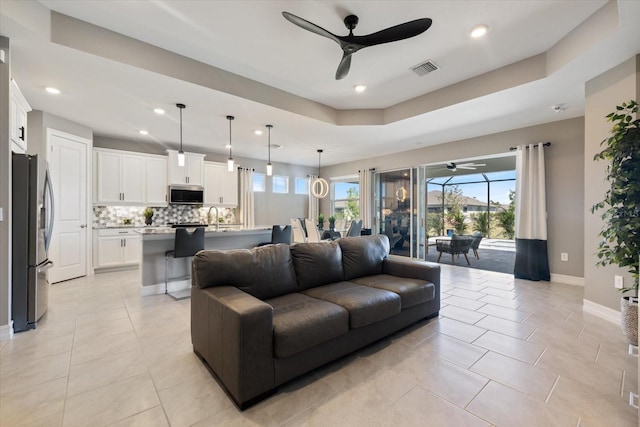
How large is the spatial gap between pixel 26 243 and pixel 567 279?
7.49 m

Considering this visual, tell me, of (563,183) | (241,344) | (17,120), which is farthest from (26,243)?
(563,183)

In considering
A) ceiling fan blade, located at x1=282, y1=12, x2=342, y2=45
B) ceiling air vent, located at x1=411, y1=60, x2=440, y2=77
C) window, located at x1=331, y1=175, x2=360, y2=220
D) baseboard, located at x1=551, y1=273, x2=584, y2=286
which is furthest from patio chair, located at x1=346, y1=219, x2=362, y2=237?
ceiling fan blade, located at x1=282, y1=12, x2=342, y2=45

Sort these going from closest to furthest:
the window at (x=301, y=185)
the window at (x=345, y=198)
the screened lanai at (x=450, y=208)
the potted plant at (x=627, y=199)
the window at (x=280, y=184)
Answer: the potted plant at (x=627, y=199) < the screened lanai at (x=450, y=208) < the window at (x=280, y=184) < the window at (x=345, y=198) < the window at (x=301, y=185)

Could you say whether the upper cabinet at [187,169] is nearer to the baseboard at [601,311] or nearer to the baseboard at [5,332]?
the baseboard at [5,332]

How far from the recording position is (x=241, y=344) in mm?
1612

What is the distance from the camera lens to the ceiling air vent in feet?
10.7

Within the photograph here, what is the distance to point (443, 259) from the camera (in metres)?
7.09

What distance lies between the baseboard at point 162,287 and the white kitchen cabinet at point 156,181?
8.89 feet

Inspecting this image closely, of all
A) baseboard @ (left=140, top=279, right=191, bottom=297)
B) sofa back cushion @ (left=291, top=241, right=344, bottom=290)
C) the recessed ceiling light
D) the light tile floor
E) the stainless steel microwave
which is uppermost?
the recessed ceiling light

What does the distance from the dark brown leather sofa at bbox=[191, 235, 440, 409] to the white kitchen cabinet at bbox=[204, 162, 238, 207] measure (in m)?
4.92

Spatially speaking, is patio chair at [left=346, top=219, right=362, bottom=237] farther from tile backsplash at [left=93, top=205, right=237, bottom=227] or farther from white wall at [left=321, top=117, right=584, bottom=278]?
tile backsplash at [left=93, top=205, right=237, bottom=227]

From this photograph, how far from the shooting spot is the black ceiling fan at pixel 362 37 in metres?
2.12

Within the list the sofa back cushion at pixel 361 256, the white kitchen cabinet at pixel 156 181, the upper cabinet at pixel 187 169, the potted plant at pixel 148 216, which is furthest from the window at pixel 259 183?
the sofa back cushion at pixel 361 256

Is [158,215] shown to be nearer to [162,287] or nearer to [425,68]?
[162,287]
